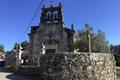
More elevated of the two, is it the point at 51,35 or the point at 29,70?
the point at 51,35

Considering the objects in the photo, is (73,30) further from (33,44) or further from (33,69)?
(33,69)

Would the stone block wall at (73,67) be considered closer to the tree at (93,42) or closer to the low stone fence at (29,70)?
the low stone fence at (29,70)

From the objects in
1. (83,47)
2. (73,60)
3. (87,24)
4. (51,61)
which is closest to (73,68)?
(73,60)

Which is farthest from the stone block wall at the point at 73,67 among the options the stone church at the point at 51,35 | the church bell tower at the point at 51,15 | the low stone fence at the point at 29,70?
the church bell tower at the point at 51,15

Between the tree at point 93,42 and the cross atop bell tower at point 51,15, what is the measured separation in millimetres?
4710

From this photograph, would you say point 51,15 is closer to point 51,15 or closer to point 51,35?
point 51,15

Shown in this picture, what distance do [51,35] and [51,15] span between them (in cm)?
296

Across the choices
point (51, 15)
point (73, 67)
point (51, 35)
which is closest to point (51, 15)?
point (51, 15)

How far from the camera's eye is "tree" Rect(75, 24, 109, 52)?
3203 cm

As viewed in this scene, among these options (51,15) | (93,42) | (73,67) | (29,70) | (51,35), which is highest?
A: (51,15)

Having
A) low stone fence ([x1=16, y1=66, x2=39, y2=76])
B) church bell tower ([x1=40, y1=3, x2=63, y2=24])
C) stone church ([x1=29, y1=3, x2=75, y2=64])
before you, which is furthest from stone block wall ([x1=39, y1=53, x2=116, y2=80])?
church bell tower ([x1=40, y1=3, x2=63, y2=24])

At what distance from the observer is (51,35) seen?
99.6 ft

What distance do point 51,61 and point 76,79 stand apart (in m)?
2.43

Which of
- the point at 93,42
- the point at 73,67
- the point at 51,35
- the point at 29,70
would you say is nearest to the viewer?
the point at 73,67
